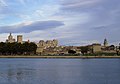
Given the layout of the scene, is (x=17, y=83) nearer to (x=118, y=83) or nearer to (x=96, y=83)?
(x=96, y=83)

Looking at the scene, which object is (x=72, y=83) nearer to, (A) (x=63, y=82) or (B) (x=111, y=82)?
(A) (x=63, y=82)

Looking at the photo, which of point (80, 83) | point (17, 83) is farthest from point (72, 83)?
point (17, 83)

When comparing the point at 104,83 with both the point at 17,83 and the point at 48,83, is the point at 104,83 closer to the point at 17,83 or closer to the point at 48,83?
the point at 48,83

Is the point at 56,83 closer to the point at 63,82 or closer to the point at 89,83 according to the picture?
the point at 63,82

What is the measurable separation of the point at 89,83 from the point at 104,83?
6.69 ft

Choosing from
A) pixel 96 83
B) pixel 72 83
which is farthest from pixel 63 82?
pixel 96 83

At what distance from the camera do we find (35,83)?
141ft

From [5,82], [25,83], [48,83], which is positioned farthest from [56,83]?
[5,82]

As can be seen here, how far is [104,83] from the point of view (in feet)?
144

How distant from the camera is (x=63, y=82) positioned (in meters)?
44.6

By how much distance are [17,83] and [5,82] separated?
1979 mm

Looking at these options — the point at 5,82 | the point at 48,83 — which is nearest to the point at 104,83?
the point at 48,83

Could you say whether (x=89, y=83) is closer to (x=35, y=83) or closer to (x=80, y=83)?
(x=80, y=83)

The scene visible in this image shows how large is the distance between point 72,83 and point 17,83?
7457 mm
